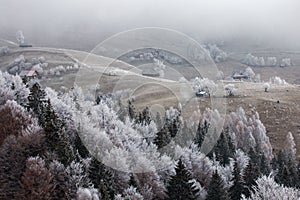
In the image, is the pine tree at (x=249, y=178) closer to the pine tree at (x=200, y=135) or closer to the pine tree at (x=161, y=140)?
the pine tree at (x=161, y=140)

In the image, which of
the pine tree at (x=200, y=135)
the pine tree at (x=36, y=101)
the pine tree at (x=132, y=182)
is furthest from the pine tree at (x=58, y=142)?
the pine tree at (x=200, y=135)

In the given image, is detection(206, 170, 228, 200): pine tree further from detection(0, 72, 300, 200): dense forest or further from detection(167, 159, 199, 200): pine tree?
detection(167, 159, 199, 200): pine tree

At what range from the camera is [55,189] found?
192ft

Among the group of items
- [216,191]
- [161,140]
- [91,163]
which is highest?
[91,163]

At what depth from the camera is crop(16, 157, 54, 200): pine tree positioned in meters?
55.4

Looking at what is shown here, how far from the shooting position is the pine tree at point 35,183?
55375mm

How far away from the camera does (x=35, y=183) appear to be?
55625mm

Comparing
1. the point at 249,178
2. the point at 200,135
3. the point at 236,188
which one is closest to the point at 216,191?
the point at 236,188

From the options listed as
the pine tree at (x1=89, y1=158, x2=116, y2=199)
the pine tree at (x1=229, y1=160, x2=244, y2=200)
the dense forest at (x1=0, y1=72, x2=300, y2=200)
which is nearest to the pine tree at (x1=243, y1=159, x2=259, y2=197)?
the dense forest at (x1=0, y1=72, x2=300, y2=200)

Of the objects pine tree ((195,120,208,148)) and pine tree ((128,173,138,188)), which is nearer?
pine tree ((128,173,138,188))

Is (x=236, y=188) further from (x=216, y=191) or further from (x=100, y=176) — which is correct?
(x=100, y=176)

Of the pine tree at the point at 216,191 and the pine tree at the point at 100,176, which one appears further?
the pine tree at the point at 216,191

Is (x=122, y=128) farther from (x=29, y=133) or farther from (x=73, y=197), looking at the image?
(x=73, y=197)

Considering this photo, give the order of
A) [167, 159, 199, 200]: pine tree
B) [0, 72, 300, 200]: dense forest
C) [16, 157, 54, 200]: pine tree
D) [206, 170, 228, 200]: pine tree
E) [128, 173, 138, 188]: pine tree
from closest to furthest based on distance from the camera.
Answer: [16, 157, 54, 200]: pine tree < [0, 72, 300, 200]: dense forest < [167, 159, 199, 200]: pine tree < [128, 173, 138, 188]: pine tree < [206, 170, 228, 200]: pine tree
